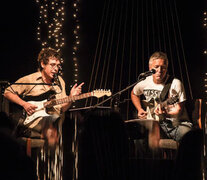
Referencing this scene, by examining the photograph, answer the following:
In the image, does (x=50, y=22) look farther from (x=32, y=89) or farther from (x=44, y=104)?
(x=44, y=104)

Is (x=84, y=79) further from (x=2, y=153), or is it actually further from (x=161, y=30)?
(x=2, y=153)

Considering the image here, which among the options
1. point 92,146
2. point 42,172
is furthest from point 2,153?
point 42,172

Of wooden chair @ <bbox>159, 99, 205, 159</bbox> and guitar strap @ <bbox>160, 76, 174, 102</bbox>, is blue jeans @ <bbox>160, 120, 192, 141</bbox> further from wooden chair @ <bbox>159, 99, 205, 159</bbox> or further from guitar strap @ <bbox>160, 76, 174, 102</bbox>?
guitar strap @ <bbox>160, 76, 174, 102</bbox>

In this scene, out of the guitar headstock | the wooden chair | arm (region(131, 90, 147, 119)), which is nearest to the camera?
the wooden chair

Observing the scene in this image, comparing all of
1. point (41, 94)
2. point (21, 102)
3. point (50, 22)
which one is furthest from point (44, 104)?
point (50, 22)

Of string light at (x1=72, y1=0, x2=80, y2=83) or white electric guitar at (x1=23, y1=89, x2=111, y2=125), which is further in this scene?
string light at (x1=72, y1=0, x2=80, y2=83)

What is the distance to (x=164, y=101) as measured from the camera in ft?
10.1

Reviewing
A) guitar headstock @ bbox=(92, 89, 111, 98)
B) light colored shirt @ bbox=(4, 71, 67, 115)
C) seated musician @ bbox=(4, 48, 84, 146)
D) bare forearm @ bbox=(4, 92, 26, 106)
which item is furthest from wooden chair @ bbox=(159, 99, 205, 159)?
bare forearm @ bbox=(4, 92, 26, 106)

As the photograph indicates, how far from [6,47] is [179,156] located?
3.40 meters

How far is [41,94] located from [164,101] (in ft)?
4.52

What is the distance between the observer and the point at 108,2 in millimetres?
3977

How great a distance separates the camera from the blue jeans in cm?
277

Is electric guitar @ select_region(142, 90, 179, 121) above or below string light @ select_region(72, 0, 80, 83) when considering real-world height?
below

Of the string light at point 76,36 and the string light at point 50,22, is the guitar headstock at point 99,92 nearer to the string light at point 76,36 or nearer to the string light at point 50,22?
the string light at point 76,36
